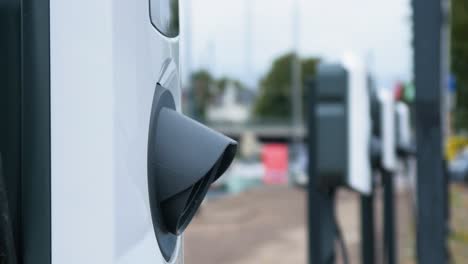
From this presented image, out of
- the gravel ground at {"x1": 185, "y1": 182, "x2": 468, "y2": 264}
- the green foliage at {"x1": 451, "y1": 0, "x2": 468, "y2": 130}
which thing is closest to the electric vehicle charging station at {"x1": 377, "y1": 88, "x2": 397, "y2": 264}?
the gravel ground at {"x1": 185, "y1": 182, "x2": 468, "y2": 264}

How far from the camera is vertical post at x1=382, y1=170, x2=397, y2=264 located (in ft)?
16.2

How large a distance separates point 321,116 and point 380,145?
67 cm

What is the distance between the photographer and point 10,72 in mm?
914

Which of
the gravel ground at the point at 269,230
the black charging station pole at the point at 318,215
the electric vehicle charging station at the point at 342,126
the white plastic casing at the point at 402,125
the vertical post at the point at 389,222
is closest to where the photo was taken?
the electric vehicle charging station at the point at 342,126

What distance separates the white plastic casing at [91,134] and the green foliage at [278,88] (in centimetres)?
5853

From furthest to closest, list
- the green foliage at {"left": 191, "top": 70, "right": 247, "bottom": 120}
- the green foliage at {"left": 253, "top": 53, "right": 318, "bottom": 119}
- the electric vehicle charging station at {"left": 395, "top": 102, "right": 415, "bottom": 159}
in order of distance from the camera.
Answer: the green foliage at {"left": 253, "top": 53, "right": 318, "bottom": 119}, the green foliage at {"left": 191, "top": 70, "right": 247, "bottom": 120}, the electric vehicle charging station at {"left": 395, "top": 102, "right": 415, "bottom": 159}

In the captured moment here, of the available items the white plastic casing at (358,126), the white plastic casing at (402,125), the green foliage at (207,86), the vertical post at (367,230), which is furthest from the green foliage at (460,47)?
the white plastic casing at (358,126)

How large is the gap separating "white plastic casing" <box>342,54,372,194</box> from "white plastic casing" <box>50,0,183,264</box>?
187 centimetres

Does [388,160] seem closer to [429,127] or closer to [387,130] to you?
[387,130]

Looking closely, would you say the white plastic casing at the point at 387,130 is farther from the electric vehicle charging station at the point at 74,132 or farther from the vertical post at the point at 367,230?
the electric vehicle charging station at the point at 74,132

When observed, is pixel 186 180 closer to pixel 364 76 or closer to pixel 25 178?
pixel 25 178

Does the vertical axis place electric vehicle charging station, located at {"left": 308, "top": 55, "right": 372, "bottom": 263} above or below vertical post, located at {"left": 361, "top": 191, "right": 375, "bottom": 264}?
above

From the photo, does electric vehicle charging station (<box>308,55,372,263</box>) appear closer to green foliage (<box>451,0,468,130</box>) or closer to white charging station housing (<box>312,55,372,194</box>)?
white charging station housing (<box>312,55,372,194</box>)

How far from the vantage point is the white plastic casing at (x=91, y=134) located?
88cm
